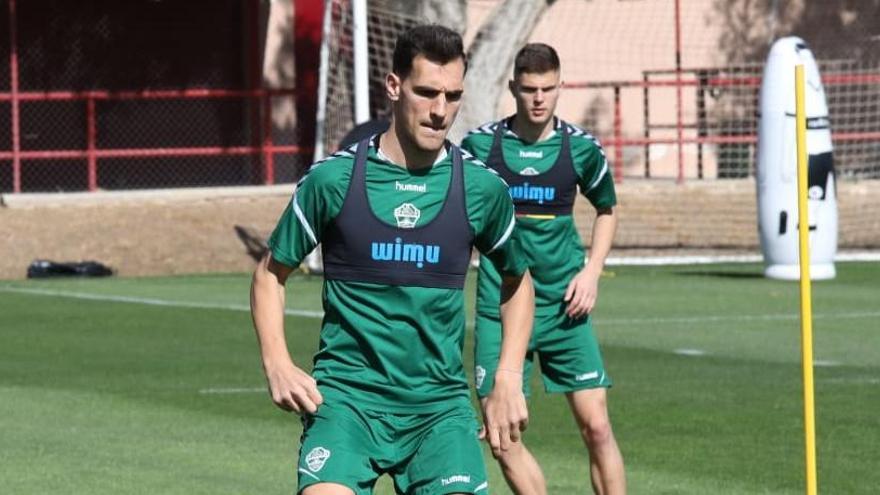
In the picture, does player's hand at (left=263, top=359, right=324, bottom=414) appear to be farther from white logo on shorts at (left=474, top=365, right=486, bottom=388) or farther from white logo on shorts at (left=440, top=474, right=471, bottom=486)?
white logo on shorts at (left=474, top=365, right=486, bottom=388)

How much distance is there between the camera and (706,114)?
1409 inches

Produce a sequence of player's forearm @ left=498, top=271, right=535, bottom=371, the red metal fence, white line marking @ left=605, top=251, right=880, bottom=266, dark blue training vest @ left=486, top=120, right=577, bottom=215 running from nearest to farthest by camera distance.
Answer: player's forearm @ left=498, top=271, right=535, bottom=371, dark blue training vest @ left=486, top=120, right=577, bottom=215, white line marking @ left=605, top=251, right=880, bottom=266, the red metal fence

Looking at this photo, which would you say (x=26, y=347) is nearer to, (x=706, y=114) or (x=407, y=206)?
(x=407, y=206)

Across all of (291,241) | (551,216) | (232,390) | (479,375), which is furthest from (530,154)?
(232,390)

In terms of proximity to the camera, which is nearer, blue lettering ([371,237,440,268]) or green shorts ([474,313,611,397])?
blue lettering ([371,237,440,268])

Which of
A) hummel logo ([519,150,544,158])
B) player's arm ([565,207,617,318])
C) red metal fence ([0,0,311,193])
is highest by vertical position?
red metal fence ([0,0,311,193])

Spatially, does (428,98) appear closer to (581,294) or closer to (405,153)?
(405,153)

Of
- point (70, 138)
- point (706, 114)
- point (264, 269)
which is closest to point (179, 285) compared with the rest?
point (70, 138)

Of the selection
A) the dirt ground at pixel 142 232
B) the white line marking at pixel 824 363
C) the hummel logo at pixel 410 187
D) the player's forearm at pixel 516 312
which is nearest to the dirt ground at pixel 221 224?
the dirt ground at pixel 142 232

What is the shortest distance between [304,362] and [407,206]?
384 inches

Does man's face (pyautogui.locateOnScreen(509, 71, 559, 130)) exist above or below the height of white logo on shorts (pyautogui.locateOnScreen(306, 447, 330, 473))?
above

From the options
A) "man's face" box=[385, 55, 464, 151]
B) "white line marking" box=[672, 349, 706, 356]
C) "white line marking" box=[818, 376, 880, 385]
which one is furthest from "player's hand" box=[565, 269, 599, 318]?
"white line marking" box=[672, 349, 706, 356]

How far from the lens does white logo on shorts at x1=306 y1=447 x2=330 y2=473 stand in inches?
270

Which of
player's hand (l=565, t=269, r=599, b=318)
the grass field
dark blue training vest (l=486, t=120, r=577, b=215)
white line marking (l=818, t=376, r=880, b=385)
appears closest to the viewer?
player's hand (l=565, t=269, r=599, b=318)
